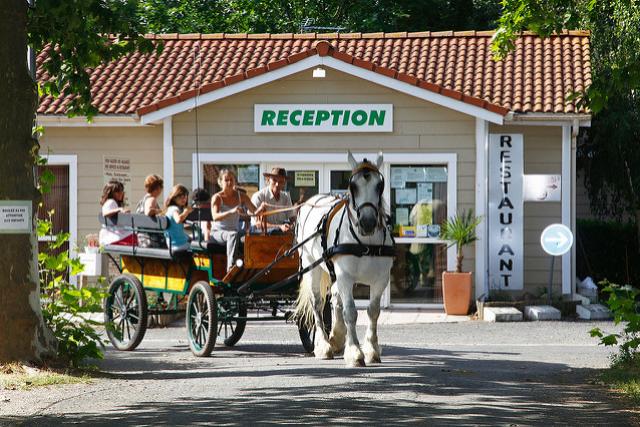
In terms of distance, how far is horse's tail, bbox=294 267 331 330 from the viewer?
13305 mm

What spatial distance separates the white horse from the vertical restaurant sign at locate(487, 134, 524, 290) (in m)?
8.44

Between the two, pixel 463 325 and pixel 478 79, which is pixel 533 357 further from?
pixel 478 79

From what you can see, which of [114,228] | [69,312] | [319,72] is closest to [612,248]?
[319,72]

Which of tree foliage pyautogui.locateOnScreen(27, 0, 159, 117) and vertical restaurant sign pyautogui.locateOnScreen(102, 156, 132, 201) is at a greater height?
tree foliage pyautogui.locateOnScreen(27, 0, 159, 117)

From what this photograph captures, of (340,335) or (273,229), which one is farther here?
(273,229)

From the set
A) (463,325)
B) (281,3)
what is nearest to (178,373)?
(463,325)

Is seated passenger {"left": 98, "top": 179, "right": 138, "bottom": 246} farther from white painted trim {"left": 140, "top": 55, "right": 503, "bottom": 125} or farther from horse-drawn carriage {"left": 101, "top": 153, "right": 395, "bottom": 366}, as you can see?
white painted trim {"left": 140, "top": 55, "right": 503, "bottom": 125}

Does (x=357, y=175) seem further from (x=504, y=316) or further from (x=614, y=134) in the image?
(x=614, y=134)

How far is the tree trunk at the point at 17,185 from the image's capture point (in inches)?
441

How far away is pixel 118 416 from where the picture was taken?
29.7ft

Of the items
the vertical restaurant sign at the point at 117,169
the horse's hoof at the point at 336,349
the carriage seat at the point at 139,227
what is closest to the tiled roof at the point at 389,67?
the vertical restaurant sign at the point at 117,169

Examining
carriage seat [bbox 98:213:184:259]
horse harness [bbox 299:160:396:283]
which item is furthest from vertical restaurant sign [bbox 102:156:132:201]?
horse harness [bbox 299:160:396:283]

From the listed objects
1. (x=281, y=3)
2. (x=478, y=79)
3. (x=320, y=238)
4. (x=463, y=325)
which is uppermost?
(x=281, y=3)

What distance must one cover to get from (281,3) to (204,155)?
17954 mm
